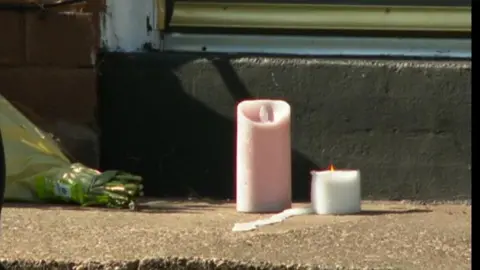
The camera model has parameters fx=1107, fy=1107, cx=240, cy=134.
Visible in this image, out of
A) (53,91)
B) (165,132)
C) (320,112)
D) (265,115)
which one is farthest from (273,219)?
(53,91)

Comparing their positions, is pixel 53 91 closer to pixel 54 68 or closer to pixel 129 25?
pixel 54 68

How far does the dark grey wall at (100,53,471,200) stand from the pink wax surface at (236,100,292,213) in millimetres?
514

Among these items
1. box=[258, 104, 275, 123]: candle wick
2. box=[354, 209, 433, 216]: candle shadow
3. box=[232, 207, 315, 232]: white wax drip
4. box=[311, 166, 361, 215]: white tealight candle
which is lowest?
box=[354, 209, 433, 216]: candle shadow

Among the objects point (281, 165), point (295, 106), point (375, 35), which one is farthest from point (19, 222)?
point (375, 35)

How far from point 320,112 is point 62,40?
1.09 meters

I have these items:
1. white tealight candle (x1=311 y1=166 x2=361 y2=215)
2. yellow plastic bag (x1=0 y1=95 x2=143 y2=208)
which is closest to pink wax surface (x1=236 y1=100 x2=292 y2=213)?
white tealight candle (x1=311 y1=166 x2=361 y2=215)

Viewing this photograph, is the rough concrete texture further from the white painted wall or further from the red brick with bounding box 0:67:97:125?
the white painted wall

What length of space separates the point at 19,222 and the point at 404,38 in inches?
74.6

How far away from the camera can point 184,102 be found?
14.9ft

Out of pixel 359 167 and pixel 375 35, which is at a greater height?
pixel 375 35

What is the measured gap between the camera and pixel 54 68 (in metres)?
4.50

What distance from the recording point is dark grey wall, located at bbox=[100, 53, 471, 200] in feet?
14.7

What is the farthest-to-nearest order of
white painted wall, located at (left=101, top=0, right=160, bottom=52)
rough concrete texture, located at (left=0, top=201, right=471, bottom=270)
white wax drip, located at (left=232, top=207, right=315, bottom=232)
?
1. white painted wall, located at (left=101, top=0, right=160, bottom=52)
2. white wax drip, located at (left=232, top=207, right=315, bottom=232)
3. rough concrete texture, located at (left=0, top=201, right=471, bottom=270)
